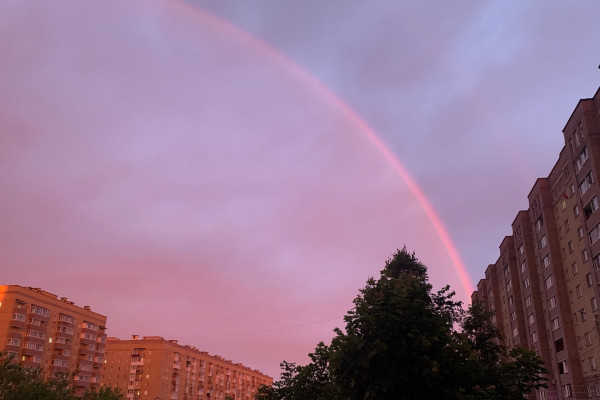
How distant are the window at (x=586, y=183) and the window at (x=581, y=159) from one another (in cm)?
A: 156

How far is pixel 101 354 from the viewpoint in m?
121

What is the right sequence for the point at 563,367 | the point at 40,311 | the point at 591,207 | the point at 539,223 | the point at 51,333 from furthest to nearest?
the point at 51,333 < the point at 40,311 < the point at 539,223 < the point at 563,367 < the point at 591,207

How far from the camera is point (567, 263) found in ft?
210

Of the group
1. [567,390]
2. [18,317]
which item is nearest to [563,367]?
[567,390]

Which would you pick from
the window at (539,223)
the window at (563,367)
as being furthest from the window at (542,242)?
the window at (563,367)

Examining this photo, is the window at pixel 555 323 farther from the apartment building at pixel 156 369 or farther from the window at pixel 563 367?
the apartment building at pixel 156 369

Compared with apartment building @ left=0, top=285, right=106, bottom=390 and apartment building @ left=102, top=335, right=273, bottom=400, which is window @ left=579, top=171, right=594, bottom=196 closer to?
apartment building @ left=0, top=285, right=106, bottom=390

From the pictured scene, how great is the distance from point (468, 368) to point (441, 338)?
83.8 inches

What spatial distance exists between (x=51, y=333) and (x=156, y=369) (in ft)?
134

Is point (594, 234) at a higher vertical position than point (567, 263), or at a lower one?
higher

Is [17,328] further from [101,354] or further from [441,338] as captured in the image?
[441,338]

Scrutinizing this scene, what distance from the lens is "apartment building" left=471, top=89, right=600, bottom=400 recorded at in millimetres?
55250

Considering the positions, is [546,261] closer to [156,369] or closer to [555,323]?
[555,323]

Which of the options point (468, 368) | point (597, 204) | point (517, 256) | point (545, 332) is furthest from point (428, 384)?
point (517, 256)
